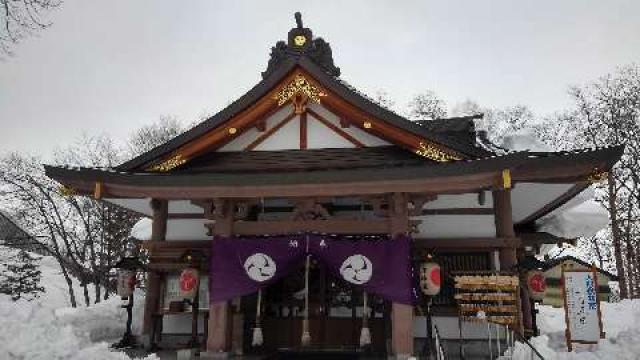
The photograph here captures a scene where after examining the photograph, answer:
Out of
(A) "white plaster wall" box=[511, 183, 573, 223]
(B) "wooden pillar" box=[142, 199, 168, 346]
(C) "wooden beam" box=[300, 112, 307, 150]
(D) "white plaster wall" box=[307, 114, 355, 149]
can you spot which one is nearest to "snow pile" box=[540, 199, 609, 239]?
(A) "white plaster wall" box=[511, 183, 573, 223]

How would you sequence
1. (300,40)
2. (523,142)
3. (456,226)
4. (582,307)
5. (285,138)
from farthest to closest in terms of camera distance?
(523,142) → (300,40) → (285,138) → (456,226) → (582,307)

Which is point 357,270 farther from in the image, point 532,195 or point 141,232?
point 141,232

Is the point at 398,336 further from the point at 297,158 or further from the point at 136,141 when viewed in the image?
the point at 136,141

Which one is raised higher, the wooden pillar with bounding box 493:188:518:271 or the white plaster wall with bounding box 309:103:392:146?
the white plaster wall with bounding box 309:103:392:146

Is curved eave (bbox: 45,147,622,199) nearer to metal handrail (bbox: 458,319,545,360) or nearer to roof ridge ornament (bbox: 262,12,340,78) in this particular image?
metal handrail (bbox: 458,319,545,360)

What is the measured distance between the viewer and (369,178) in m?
9.13

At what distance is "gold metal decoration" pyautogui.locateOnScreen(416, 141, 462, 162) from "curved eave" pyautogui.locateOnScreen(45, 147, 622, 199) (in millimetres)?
1376

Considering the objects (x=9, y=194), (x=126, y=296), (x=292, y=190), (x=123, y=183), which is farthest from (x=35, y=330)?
(x=9, y=194)

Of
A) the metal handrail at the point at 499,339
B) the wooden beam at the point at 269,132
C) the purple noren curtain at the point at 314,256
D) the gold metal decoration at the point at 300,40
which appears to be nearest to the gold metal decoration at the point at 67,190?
the purple noren curtain at the point at 314,256

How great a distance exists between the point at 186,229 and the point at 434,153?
271 inches

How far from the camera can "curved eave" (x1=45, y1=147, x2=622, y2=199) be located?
8.79 metres

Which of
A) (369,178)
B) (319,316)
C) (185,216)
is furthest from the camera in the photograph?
(185,216)

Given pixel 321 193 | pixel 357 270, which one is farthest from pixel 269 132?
pixel 357 270

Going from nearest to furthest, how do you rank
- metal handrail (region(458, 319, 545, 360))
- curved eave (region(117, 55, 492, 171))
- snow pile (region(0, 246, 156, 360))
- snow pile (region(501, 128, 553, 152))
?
snow pile (region(0, 246, 156, 360))
metal handrail (region(458, 319, 545, 360))
curved eave (region(117, 55, 492, 171))
snow pile (region(501, 128, 553, 152))
